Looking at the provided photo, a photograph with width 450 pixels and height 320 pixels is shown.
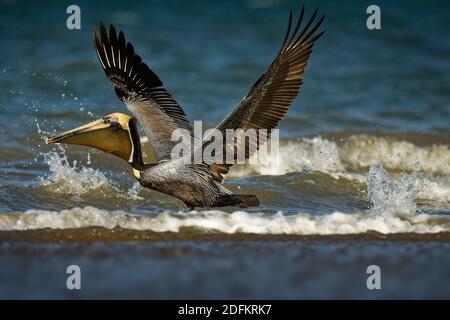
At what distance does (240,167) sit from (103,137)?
8.11 ft

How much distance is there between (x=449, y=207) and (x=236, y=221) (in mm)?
2094

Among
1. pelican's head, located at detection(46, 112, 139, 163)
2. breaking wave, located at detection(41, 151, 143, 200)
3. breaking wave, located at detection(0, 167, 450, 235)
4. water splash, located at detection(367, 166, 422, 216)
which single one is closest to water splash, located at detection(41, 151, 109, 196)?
breaking wave, located at detection(41, 151, 143, 200)

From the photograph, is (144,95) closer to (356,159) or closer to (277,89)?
(277,89)

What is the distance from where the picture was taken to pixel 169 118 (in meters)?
6.63

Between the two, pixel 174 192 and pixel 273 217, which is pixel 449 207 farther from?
pixel 174 192

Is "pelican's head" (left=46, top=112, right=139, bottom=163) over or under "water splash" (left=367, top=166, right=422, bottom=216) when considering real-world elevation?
over

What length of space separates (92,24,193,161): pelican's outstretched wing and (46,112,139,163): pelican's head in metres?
0.22

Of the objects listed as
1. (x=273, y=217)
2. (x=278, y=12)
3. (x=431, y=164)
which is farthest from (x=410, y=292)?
(x=278, y=12)

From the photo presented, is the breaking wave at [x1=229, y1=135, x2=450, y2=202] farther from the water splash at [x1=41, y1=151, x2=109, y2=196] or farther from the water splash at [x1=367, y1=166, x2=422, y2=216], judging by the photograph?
the water splash at [x1=41, y1=151, x2=109, y2=196]

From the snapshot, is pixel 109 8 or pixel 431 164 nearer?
pixel 431 164

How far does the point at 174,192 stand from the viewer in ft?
20.6

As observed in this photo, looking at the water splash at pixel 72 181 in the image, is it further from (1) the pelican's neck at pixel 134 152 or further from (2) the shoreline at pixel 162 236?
(2) the shoreline at pixel 162 236

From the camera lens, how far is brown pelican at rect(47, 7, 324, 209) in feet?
19.7

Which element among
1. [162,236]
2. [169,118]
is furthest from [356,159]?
[162,236]
